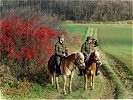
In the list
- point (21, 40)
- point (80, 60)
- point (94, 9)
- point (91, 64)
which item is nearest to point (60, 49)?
point (80, 60)

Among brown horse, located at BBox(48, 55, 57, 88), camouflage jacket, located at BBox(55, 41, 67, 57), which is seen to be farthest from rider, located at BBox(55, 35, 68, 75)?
brown horse, located at BBox(48, 55, 57, 88)

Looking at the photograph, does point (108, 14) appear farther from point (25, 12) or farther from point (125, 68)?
point (125, 68)

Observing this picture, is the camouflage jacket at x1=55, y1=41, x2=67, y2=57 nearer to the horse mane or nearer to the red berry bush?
the horse mane

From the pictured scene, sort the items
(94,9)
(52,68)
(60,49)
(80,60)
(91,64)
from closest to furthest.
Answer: (80,60)
(60,49)
(91,64)
(52,68)
(94,9)

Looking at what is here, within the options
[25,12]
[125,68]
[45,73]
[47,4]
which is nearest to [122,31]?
[47,4]

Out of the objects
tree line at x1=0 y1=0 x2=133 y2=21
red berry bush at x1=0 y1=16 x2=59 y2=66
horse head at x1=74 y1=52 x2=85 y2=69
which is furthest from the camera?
tree line at x1=0 y1=0 x2=133 y2=21

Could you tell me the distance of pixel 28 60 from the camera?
744 inches

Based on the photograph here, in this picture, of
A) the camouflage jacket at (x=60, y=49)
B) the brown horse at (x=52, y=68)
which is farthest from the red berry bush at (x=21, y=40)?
the camouflage jacket at (x=60, y=49)

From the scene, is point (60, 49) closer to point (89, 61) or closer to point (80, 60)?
point (80, 60)

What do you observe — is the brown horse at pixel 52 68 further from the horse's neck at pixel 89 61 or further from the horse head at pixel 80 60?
the horse's neck at pixel 89 61

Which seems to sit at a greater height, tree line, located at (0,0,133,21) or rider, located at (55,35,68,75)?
rider, located at (55,35,68,75)

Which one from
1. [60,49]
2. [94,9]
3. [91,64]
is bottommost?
[94,9]

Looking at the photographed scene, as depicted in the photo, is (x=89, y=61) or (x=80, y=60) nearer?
(x=80, y=60)

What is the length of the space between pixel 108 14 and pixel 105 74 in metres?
57.4
